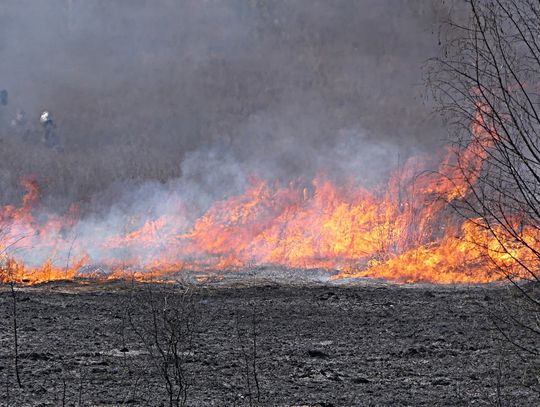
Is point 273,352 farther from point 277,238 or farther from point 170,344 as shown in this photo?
point 277,238

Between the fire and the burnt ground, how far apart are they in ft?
34.5

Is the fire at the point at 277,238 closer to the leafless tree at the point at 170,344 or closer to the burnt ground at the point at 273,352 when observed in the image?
the burnt ground at the point at 273,352

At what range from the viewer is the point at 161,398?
10219 mm

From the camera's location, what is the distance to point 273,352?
14.1 meters

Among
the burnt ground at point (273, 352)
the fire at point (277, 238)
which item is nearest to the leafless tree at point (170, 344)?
the burnt ground at point (273, 352)

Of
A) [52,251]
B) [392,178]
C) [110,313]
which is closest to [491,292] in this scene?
[110,313]

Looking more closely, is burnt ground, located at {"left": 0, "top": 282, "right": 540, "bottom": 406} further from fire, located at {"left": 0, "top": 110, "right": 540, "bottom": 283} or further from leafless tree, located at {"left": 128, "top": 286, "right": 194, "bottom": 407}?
fire, located at {"left": 0, "top": 110, "right": 540, "bottom": 283}

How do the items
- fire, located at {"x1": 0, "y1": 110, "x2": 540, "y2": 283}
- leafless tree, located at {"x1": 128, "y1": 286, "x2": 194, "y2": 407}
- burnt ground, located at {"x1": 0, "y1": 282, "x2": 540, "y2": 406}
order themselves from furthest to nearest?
fire, located at {"x1": 0, "y1": 110, "x2": 540, "y2": 283}, burnt ground, located at {"x1": 0, "y1": 282, "x2": 540, "y2": 406}, leafless tree, located at {"x1": 128, "y1": 286, "x2": 194, "y2": 407}

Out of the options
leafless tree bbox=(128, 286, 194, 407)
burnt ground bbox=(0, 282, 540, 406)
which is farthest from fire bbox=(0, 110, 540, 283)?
leafless tree bbox=(128, 286, 194, 407)

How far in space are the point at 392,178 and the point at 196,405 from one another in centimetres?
3305

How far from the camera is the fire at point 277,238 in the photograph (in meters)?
32.7

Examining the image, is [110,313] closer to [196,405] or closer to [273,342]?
[273,342]

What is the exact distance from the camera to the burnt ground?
10.5 meters

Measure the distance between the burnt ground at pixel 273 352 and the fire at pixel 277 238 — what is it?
10506mm
